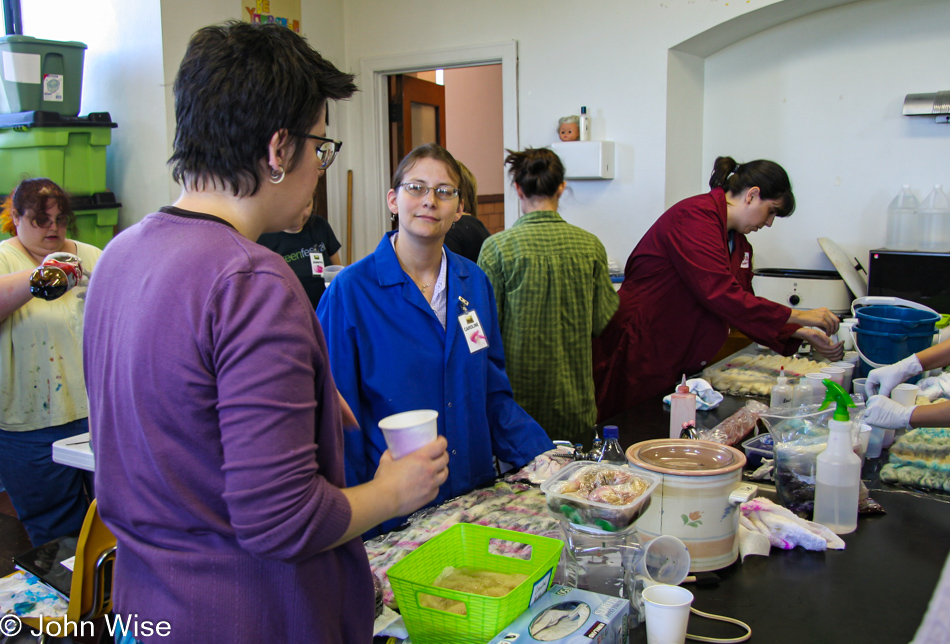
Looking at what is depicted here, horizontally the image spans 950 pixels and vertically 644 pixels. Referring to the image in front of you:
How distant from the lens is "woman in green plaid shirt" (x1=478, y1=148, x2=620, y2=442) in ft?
9.28

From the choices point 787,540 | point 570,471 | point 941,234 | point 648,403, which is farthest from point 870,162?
point 570,471

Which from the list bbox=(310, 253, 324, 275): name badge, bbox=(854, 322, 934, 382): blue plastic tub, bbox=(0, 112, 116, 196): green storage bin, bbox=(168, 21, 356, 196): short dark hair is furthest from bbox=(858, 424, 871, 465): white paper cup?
bbox=(0, 112, 116, 196): green storage bin

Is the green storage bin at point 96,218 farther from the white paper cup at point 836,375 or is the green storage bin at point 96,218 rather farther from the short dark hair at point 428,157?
the white paper cup at point 836,375

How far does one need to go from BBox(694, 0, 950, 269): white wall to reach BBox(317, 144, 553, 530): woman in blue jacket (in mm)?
3247

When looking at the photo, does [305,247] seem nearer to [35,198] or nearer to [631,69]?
[35,198]

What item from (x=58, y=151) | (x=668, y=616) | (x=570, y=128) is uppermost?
(x=570, y=128)

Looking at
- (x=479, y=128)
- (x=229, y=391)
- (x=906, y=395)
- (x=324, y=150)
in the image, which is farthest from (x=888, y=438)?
(x=479, y=128)

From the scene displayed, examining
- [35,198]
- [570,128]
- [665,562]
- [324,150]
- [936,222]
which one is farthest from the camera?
[570,128]

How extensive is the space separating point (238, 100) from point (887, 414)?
6.15 feet

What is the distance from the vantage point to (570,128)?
177 inches

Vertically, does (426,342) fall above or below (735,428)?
above

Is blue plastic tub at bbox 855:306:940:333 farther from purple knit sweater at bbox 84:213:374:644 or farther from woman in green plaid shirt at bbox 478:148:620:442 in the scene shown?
purple knit sweater at bbox 84:213:374:644

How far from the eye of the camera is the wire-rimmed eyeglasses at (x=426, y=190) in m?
1.97

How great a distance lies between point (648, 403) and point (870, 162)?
2758 mm
